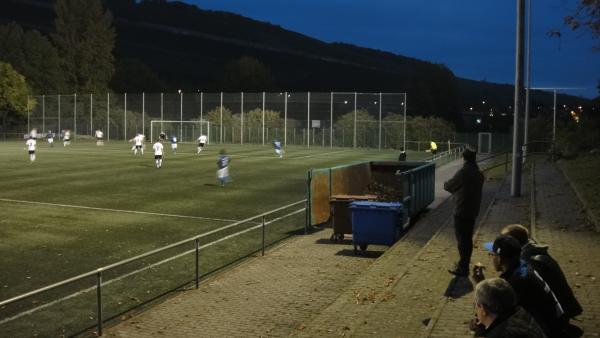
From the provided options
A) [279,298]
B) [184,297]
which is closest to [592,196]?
[279,298]

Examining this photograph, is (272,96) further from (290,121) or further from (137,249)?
(137,249)

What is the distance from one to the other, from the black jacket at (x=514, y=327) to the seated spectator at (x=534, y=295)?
87cm

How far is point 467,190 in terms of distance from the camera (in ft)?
31.4

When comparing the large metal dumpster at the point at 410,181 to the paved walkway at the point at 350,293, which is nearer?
the paved walkway at the point at 350,293

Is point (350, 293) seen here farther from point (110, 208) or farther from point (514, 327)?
point (110, 208)

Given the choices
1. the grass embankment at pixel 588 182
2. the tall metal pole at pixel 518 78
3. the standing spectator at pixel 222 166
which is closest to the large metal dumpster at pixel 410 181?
the tall metal pole at pixel 518 78

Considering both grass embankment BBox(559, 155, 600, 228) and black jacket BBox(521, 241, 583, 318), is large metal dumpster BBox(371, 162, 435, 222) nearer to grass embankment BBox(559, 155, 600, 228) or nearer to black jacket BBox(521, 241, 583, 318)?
grass embankment BBox(559, 155, 600, 228)

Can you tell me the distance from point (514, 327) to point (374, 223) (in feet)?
31.6

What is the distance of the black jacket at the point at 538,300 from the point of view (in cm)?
523

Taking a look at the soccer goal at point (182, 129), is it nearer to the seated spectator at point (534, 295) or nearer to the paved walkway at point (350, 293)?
the paved walkway at point (350, 293)

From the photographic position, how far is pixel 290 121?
Result: 7050 centimetres

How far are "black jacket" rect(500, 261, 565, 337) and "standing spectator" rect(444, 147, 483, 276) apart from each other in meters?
4.24

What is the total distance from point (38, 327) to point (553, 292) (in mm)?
6716

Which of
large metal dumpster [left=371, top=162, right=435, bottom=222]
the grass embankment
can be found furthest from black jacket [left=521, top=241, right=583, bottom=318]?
large metal dumpster [left=371, top=162, right=435, bottom=222]
